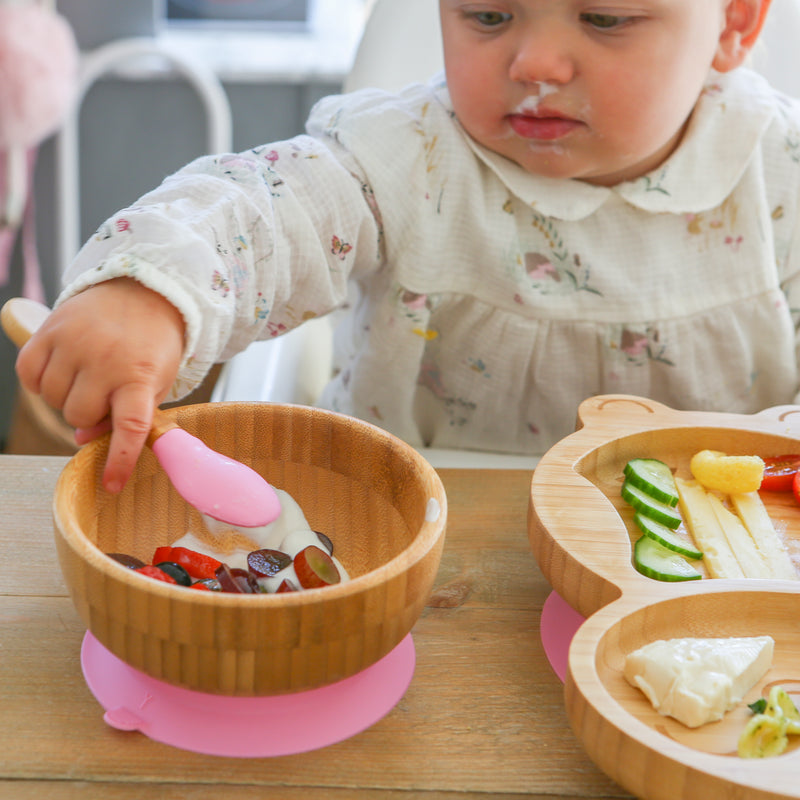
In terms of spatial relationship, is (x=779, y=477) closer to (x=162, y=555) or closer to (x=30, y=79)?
(x=162, y=555)

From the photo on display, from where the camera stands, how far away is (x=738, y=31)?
922 mm

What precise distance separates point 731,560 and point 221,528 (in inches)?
12.2

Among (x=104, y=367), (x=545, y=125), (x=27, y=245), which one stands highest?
(x=545, y=125)

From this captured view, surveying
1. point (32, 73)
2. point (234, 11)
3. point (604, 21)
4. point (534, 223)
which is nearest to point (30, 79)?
point (32, 73)

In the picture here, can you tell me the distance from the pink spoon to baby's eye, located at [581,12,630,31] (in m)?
0.49

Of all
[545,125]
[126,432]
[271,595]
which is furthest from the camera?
[545,125]

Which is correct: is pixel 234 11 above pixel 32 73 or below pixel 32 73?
above

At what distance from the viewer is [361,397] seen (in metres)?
1.07

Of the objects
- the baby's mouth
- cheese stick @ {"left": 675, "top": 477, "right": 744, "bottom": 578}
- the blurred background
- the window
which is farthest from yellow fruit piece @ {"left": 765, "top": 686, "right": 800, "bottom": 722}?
the window

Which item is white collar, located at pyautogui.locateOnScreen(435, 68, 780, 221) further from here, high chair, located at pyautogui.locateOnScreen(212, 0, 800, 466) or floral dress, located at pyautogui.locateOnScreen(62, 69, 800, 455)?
high chair, located at pyautogui.locateOnScreen(212, 0, 800, 466)

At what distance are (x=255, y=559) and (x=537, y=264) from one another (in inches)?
21.3

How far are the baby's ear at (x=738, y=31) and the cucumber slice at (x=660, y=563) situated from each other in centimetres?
58

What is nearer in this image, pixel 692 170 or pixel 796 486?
pixel 796 486

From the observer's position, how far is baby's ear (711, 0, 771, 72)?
91 cm
